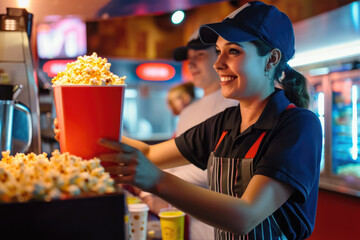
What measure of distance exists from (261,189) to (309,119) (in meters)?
0.29

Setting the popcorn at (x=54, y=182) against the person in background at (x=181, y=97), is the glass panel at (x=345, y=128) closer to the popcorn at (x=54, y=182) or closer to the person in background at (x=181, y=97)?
the person in background at (x=181, y=97)

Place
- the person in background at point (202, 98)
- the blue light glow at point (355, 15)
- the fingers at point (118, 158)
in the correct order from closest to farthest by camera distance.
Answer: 1. the fingers at point (118, 158)
2. the person in background at point (202, 98)
3. the blue light glow at point (355, 15)

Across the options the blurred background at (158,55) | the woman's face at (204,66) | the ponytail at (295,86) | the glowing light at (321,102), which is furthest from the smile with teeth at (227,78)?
the glowing light at (321,102)

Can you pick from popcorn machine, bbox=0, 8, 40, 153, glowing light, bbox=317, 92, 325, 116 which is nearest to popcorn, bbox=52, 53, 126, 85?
popcorn machine, bbox=0, 8, 40, 153

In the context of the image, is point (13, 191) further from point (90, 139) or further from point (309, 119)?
point (309, 119)

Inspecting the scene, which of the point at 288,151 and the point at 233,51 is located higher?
the point at 233,51

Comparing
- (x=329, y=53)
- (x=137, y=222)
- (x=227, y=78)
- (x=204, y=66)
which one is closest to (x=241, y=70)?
(x=227, y=78)

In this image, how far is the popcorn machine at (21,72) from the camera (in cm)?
184

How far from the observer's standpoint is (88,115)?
0.88 meters

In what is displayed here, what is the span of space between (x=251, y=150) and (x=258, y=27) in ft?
1.33

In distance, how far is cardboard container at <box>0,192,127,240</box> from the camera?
636 mm

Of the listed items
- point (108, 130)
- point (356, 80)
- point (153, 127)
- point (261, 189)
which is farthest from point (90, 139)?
point (153, 127)

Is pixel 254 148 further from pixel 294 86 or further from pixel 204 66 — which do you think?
pixel 204 66

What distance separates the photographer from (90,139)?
90 cm
